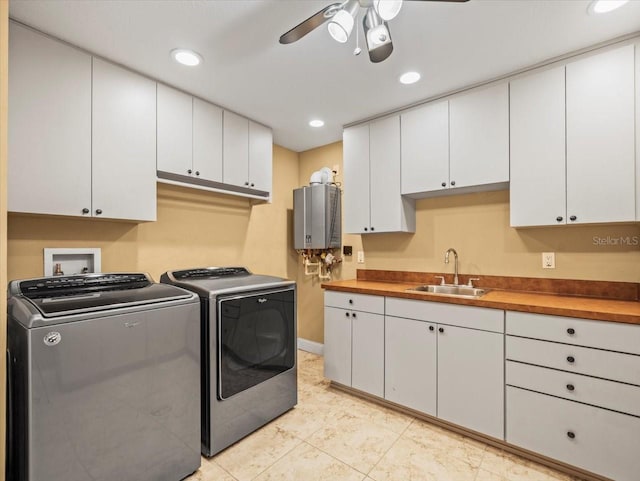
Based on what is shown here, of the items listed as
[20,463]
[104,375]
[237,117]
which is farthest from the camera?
[237,117]

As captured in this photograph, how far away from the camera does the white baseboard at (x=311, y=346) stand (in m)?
3.65

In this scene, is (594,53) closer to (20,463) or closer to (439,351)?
(439,351)

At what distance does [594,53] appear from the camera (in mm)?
1895

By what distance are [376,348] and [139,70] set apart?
2632 mm

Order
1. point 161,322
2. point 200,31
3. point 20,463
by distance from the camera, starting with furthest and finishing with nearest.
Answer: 1. point 200,31
2. point 161,322
3. point 20,463

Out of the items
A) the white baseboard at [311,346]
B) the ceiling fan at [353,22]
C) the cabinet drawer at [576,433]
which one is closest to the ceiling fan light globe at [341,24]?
the ceiling fan at [353,22]

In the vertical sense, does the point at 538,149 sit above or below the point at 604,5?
below

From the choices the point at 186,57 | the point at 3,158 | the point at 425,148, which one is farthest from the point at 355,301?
the point at 3,158

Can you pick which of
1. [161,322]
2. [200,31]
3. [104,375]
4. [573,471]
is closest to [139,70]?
[200,31]

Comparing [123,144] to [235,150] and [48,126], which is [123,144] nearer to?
[48,126]

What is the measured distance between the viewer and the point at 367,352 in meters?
2.54

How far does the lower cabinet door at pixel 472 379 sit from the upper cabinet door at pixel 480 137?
111 cm

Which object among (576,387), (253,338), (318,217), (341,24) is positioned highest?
(341,24)

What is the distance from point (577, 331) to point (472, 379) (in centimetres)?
66
